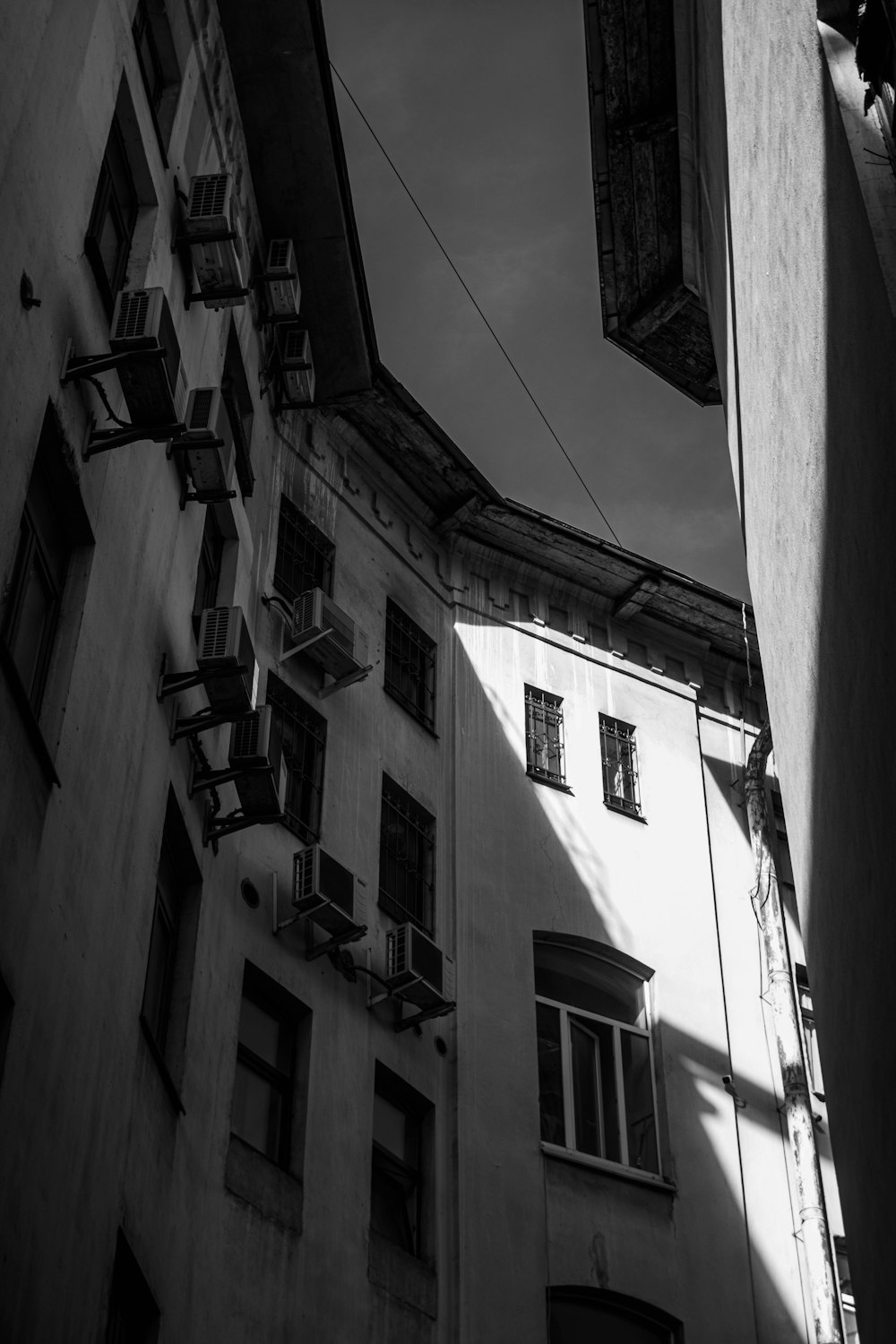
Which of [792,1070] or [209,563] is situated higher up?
[209,563]

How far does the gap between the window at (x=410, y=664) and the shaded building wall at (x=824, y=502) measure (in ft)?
23.2

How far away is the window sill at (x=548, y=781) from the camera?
20.8 metres

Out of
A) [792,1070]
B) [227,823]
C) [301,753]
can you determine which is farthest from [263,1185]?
[792,1070]

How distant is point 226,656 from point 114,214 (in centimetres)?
366

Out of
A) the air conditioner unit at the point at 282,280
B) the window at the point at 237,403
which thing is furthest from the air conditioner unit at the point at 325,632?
the air conditioner unit at the point at 282,280

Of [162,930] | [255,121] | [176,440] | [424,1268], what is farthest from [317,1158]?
[255,121]

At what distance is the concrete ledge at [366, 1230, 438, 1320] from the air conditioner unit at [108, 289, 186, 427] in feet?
27.5

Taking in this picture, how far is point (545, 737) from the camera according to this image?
21.5 metres

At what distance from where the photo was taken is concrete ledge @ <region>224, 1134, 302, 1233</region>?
13562 mm

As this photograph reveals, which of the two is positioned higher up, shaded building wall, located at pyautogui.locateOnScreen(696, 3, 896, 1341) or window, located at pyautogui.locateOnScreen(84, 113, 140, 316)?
window, located at pyautogui.locateOnScreen(84, 113, 140, 316)

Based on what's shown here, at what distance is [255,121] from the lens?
17.1 metres

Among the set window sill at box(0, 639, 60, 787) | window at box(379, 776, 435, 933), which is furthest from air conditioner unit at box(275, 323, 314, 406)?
window sill at box(0, 639, 60, 787)

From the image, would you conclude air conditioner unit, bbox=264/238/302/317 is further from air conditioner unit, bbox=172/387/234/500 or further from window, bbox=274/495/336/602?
air conditioner unit, bbox=172/387/234/500

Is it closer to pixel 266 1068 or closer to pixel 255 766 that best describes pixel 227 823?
pixel 255 766
